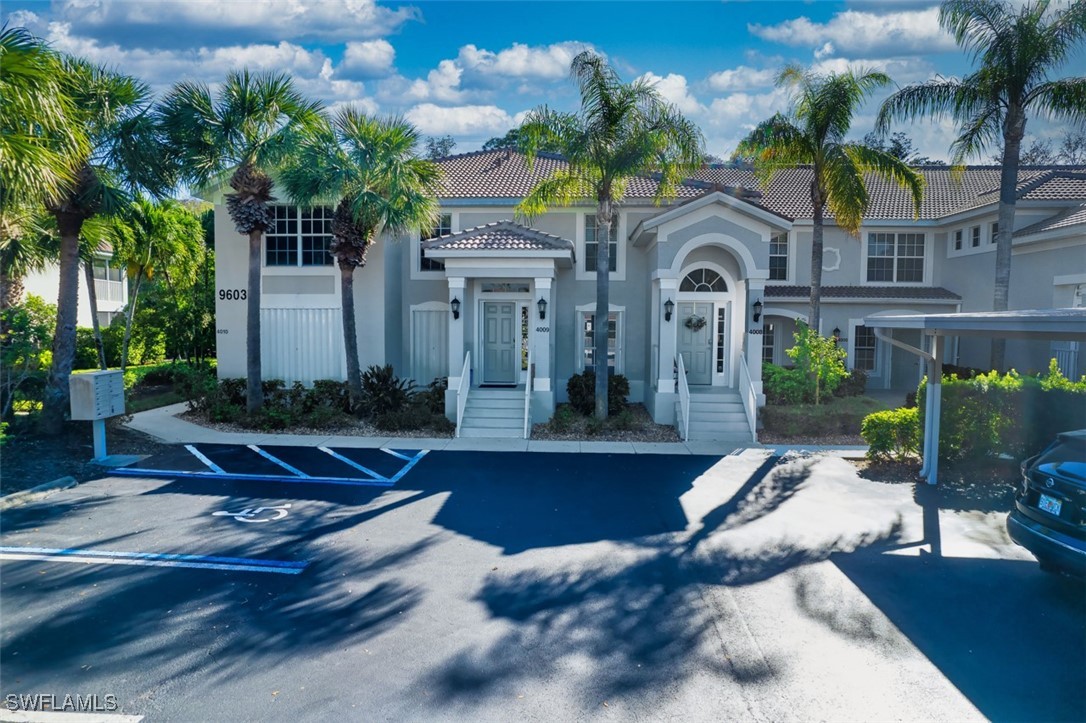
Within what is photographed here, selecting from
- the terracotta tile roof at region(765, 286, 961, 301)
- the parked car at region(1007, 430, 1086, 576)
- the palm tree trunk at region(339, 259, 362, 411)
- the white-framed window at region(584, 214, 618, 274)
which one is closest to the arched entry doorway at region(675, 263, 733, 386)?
the white-framed window at region(584, 214, 618, 274)

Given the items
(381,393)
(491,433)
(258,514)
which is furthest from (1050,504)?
(381,393)

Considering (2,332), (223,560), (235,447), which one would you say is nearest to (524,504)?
(223,560)

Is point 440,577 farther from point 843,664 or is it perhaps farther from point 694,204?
point 694,204

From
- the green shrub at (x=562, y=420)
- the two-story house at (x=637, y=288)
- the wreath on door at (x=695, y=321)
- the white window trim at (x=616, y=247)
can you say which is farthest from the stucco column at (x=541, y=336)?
the wreath on door at (x=695, y=321)

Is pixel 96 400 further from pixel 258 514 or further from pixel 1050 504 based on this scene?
pixel 1050 504

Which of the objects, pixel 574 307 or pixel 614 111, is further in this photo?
pixel 574 307

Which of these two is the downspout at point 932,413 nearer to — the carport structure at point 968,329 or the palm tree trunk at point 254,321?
the carport structure at point 968,329
